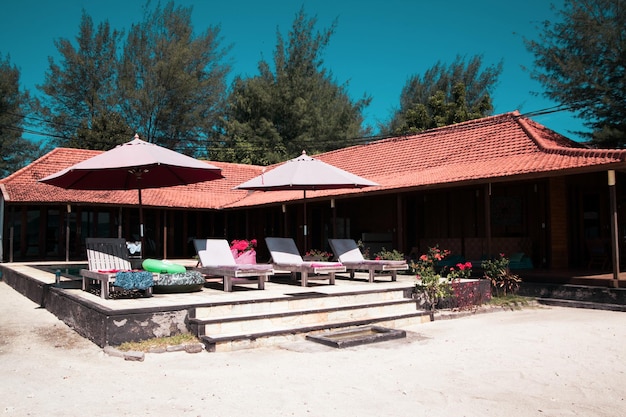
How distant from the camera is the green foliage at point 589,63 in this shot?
54.9 ft

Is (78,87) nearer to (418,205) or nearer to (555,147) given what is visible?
(418,205)

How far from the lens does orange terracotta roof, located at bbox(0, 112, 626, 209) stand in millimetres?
11377

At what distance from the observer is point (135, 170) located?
952 cm

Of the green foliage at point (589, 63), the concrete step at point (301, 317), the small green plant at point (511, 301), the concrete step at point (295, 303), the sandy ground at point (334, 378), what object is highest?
the green foliage at point (589, 63)

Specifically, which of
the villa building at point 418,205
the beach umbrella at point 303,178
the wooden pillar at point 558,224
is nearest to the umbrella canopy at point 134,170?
the beach umbrella at point 303,178

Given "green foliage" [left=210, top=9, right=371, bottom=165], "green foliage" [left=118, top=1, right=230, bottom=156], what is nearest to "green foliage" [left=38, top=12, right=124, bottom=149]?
"green foliage" [left=118, top=1, right=230, bottom=156]

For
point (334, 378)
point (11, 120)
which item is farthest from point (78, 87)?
point (334, 378)

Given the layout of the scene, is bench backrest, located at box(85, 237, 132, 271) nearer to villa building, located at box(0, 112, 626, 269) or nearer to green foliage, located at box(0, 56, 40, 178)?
villa building, located at box(0, 112, 626, 269)

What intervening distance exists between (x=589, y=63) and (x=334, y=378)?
16.2 m

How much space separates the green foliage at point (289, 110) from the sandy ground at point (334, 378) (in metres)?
27.2

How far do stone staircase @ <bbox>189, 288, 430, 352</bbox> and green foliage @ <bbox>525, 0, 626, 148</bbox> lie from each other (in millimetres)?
11633

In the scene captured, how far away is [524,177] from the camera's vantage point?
11078 millimetres

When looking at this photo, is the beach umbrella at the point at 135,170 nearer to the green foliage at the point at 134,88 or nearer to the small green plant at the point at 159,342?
the small green plant at the point at 159,342

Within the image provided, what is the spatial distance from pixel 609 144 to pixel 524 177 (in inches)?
322
